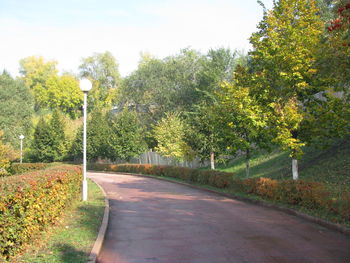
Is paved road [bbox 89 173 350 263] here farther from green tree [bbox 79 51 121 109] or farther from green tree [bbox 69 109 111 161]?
green tree [bbox 79 51 121 109]

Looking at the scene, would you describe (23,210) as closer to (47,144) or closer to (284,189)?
(284,189)

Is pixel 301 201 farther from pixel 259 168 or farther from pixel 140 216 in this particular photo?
pixel 259 168

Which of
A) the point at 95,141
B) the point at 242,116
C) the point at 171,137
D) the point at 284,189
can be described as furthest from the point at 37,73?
the point at 284,189

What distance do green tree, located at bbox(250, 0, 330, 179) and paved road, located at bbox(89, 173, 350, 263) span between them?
353cm

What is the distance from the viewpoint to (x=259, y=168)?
24.2 meters

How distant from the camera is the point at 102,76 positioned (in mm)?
80875

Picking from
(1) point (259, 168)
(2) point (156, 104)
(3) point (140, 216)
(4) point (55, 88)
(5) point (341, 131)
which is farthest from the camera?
(4) point (55, 88)

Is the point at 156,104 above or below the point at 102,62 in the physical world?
below

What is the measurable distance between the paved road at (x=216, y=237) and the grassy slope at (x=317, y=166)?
4357 millimetres

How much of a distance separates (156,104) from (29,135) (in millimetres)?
22042

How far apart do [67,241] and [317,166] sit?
13.8 meters

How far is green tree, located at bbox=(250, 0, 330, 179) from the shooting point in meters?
14.2

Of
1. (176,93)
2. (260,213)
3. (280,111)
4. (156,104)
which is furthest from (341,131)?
(156,104)

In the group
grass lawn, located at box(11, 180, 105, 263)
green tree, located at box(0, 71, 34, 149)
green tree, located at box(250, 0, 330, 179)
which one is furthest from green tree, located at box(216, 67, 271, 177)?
green tree, located at box(0, 71, 34, 149)
